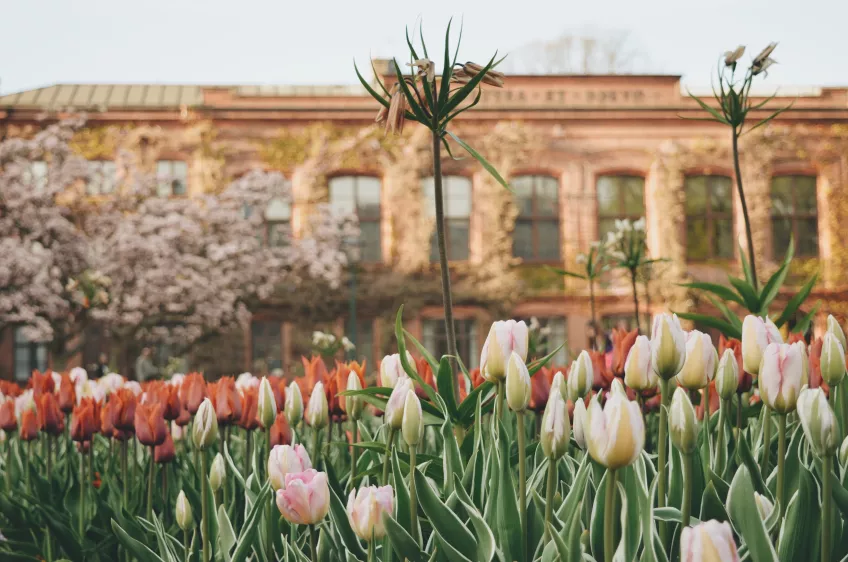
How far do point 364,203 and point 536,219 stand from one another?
4.06m

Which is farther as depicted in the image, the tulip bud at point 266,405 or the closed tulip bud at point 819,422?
the tulip bud at point 266,405

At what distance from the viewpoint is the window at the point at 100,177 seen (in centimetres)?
1706

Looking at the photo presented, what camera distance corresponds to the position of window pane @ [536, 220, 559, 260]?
64.0 feet

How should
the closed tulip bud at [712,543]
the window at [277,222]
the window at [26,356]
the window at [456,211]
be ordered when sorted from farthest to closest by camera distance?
the window at [456,211] → the window at [277,222] → the window at [26,356] → the closed tulip bud at [712,543]

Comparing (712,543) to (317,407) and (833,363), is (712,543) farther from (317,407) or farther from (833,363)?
(317,407)

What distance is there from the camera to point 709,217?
19.9 metres

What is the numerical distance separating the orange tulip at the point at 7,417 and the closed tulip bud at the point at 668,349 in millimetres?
2419

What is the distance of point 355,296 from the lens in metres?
18.5

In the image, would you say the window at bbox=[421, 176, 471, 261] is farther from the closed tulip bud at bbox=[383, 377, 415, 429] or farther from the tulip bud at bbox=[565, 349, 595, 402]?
the closed tulip bud at bbox=[383, 377, 415, 429]

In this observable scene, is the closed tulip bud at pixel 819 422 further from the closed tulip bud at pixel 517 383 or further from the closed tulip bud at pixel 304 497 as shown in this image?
the closed tulip bud at pixel 304 497

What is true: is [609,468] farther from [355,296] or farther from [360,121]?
[360,121]

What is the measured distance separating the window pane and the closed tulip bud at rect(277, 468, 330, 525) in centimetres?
1829

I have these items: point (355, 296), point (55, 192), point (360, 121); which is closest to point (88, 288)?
point (55, 192)

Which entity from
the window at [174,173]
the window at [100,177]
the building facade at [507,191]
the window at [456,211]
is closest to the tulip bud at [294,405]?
the building facade at [507,191]
